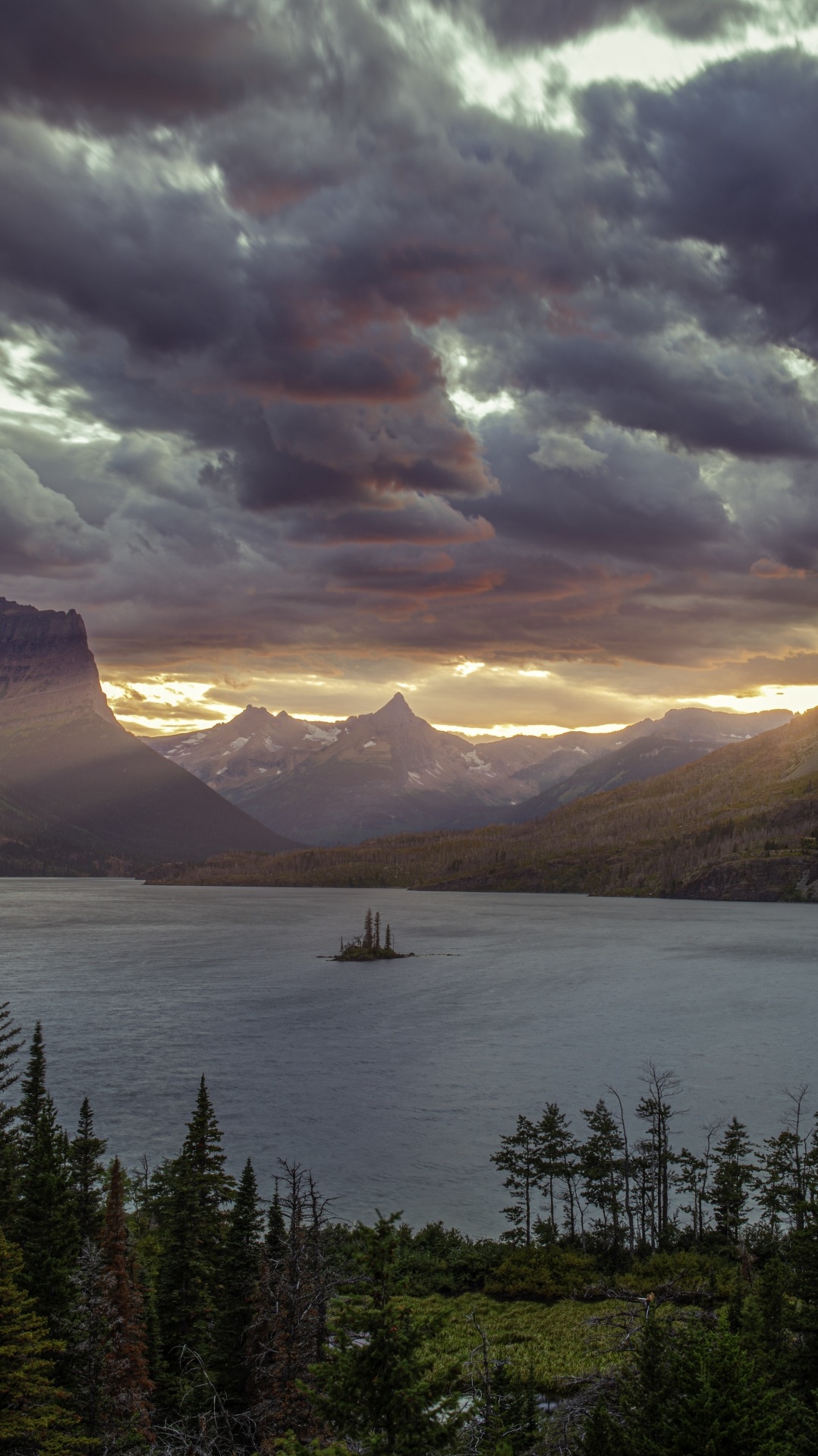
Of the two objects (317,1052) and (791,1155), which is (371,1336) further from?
(317,1052)

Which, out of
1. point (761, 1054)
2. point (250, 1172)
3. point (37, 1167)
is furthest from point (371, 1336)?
point (761, 1054)

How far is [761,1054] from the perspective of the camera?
386ft

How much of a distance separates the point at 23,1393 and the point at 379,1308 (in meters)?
15.9

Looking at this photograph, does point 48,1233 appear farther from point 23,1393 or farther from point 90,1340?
point 23,1393

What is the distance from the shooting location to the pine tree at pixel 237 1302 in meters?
39.2

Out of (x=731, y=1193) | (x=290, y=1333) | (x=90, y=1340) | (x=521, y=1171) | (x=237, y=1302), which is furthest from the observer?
(x=521, y=1171)

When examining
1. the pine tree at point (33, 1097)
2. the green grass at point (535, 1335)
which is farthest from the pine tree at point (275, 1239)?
the pine tree at point (33, 1097)

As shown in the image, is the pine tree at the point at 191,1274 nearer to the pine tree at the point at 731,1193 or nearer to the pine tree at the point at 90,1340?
the pine tree at the point at 90,1340

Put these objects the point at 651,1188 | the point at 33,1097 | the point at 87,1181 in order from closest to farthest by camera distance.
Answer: the point at 87,1181 → the point at 33,1097 → the point at 651,1188

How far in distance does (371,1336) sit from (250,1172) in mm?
33051

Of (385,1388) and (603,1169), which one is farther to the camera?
(603,1169)

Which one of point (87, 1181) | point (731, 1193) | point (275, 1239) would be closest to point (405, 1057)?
point (731, 1193)

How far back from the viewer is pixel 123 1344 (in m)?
36.0

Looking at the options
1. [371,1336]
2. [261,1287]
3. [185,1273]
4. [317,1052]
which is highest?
[371,1336]
